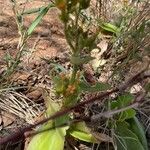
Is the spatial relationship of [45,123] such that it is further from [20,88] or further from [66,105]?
[20,88]

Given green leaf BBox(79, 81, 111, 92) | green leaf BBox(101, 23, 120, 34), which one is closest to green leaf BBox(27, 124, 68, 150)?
green leaf BBox(79, 81, 111, 92)

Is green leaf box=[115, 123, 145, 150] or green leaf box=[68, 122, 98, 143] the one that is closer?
green leaf box=[68, 122, 98, 143]

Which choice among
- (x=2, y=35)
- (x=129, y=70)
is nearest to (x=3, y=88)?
(x=2, y=35)

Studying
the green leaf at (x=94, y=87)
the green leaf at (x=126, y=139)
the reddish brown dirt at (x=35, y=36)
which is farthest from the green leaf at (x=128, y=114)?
the reddish brown dirt at (x=35, y=36)

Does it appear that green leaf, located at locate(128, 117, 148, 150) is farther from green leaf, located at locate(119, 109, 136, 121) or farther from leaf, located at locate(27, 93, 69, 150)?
leaf, located at locate(27, 93, 69, 150)

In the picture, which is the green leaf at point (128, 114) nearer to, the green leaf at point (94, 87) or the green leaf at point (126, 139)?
the green leaf at point (126, 139)

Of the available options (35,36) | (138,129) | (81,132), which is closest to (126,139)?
(138,129)

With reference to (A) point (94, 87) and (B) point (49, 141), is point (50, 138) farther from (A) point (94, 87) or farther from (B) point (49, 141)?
(A) point (94, 87)
